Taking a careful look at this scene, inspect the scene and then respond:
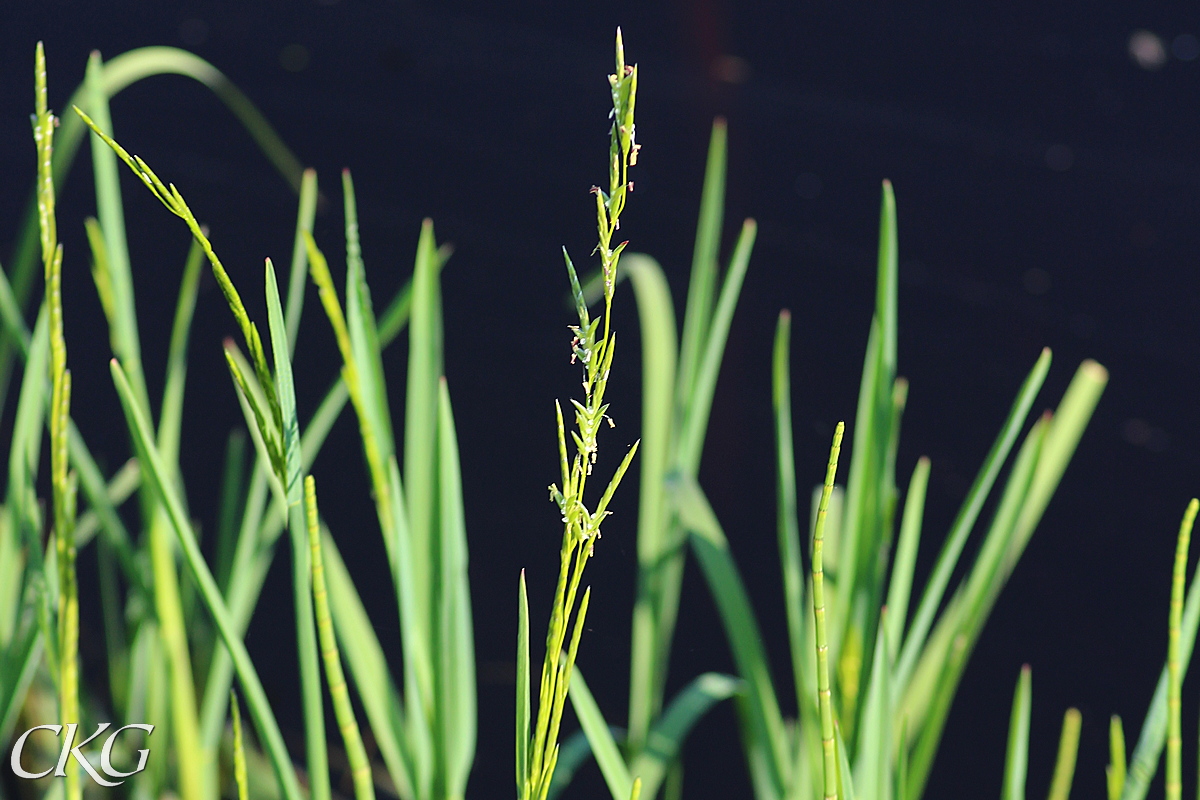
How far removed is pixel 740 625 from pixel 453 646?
148 mm

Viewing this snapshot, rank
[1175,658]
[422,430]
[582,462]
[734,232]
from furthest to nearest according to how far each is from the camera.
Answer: [734,232]
[422,430]
[1175,658]
[582,462]

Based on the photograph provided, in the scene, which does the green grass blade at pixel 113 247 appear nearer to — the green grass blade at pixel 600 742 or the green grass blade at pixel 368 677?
the green grass blade at pixel 368 677

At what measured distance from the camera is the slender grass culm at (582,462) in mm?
200

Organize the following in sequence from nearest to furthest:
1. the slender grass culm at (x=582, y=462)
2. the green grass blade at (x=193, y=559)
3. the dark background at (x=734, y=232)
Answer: the slender grass culm at (x=582, y=462) < the green grass blade at (x=193, y=559) < the dark background at (x=734, y=232)

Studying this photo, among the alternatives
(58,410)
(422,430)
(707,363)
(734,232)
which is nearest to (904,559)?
(707,363)

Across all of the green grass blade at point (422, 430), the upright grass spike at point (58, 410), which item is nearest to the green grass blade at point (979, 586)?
the green grass blade at point (422, 430)

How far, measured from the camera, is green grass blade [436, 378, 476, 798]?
0.38m

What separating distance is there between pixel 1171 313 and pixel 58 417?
844mm

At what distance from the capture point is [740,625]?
46cm

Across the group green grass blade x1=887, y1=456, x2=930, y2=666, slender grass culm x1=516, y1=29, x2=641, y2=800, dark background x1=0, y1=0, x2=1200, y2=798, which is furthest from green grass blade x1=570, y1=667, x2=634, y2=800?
dark background x1=0, y1=0, x2=1200, y2=798

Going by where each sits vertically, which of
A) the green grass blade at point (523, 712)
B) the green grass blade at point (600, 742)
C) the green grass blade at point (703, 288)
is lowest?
the green grass blade at point (600, 742)

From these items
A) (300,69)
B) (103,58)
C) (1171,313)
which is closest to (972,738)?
(1171,313)

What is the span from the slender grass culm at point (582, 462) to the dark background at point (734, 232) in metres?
0.56

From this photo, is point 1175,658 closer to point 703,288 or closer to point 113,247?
point 703,288
